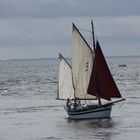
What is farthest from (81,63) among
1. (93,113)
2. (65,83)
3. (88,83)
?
(93,113)

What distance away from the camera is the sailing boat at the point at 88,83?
263 ft

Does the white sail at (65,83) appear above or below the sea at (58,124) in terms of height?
above

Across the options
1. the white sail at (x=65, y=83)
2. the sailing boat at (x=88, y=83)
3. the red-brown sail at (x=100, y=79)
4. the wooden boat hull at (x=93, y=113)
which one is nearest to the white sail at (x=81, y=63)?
the sailing boat at (x=88, y=83)

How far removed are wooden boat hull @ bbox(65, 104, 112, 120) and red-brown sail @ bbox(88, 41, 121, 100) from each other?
1456 mm

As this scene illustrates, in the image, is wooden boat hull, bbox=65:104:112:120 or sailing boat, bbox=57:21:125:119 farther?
sailing boat, bbox=57:21:125:119

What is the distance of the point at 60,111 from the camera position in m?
92.2

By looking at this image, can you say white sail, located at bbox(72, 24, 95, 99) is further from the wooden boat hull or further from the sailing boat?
the wooden boat hull

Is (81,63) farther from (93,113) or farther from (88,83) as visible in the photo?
(93,113)

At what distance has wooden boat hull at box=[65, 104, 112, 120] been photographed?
79938 millimetres

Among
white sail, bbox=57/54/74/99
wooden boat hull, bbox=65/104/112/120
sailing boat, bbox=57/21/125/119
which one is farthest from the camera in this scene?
white sail, bbox=57/54/74/99

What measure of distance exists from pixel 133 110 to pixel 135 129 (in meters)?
20.1

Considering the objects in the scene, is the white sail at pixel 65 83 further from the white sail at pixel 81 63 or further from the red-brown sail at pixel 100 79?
the red-brown sail at pixel 100 79

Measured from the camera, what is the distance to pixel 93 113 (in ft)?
263

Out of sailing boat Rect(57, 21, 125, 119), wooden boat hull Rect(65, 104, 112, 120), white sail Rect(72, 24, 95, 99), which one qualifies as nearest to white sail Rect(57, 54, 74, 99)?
sailing boat Rect(57, 21, 125, 119)
